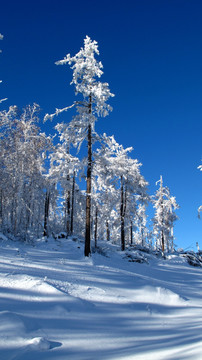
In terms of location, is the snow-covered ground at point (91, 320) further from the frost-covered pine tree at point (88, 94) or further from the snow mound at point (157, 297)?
the frost-covered pine tree at point (88, 94)

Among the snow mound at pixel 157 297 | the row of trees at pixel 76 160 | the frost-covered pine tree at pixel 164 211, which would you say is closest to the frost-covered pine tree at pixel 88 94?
the row of trees at pixel 76 160

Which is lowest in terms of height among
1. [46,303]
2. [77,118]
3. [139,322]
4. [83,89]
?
[139,322]

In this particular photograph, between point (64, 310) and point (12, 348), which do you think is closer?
point (12, 348)

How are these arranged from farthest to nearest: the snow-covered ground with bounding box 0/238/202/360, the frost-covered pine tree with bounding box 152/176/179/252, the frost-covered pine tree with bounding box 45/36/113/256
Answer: the frost-covered pine tree with bounding box 152/176/179/252, the frost-covered pine tree with bounding box 45/36/113/256, the snow-covered ground with bounding box 0/238/202/360

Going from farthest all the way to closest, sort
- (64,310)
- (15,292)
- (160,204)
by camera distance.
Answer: (160,204)
(15,292)
(64,310)

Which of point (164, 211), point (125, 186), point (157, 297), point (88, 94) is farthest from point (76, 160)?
point (164, 211)

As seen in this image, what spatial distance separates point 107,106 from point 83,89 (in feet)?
6.14

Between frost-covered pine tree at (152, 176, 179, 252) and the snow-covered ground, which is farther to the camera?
frost-covered pine tree at (152, 176, 179, 252)

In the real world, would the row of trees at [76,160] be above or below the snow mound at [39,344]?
above

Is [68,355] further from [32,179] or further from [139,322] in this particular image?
[32,179]

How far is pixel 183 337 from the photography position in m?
3.66

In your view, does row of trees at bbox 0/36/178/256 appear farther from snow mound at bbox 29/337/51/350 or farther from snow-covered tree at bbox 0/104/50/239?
snow mound at bbox 29/337/51/350

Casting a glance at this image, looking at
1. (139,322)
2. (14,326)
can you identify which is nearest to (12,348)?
(14,326)

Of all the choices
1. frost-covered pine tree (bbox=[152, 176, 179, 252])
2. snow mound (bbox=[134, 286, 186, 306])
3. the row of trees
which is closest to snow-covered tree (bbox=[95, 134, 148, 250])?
the row of trees
